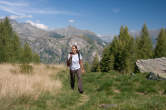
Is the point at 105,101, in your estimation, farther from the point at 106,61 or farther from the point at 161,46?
the point at 161,46

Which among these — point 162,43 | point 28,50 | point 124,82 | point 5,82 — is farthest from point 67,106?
point 28,50

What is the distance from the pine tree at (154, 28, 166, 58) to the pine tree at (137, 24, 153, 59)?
127 inches

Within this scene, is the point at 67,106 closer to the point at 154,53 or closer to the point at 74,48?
the point at 74,48

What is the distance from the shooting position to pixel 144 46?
59.6 m

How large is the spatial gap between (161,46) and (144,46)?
612 cm

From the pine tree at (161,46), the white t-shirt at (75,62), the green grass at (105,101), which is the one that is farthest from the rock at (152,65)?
the pine tree at (161,46)

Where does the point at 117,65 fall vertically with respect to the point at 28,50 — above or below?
below

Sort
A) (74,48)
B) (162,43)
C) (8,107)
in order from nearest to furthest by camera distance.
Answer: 1. (8,107)
2. (74,48)
3. (162,43)

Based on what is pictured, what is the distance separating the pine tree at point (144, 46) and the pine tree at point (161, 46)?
3.22m

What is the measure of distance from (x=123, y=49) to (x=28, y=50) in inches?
1915

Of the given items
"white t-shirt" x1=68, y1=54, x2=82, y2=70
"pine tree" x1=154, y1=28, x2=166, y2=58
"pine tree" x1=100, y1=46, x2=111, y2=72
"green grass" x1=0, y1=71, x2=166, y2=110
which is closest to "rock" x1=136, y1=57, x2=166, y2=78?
"green grass" x1=0, y1=71, x2=166, y2=110

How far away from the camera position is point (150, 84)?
9828 millimetres

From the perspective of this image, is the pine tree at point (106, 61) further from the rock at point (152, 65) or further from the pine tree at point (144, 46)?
the rock at point (152, 65)

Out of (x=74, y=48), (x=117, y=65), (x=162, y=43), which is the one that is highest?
(x=162, y=43)
